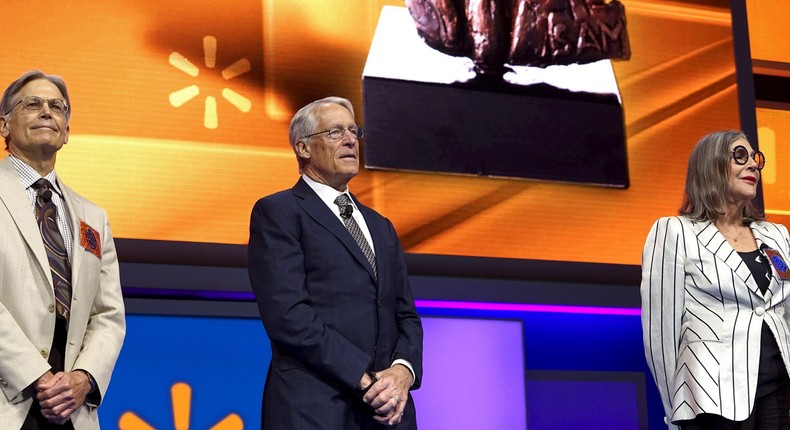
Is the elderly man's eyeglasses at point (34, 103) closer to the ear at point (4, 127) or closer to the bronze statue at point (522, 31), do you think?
the ear at point (4, 127)

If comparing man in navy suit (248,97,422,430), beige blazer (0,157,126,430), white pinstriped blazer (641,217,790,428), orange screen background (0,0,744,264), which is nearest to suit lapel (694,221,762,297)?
white pinstriped blazer (641,217,790,428)

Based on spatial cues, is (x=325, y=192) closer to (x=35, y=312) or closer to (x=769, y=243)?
(x=35, y=312)

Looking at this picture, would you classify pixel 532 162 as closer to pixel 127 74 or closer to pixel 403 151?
pixel 403 151

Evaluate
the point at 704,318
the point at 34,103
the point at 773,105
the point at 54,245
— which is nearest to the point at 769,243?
the point at 704,318

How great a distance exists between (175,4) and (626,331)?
2298mm

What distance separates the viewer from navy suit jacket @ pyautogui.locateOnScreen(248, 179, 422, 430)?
2.77 meters

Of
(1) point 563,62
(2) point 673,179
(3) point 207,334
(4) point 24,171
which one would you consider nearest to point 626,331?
(2) point 673,179

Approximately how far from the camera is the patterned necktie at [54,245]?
2.79 meters

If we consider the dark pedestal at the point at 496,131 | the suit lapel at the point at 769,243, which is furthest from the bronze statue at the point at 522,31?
the suit lapel at the point at 769,243

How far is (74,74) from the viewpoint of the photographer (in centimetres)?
401

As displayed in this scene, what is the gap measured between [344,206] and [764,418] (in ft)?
4.02

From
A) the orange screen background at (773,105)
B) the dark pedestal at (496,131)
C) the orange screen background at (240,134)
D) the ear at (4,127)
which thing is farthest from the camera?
the orange screen background at (773,105)

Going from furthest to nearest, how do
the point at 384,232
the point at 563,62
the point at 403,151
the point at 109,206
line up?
the point at 563,62 → the point at 403,151 → the point at 109,206 → the point at 384,232

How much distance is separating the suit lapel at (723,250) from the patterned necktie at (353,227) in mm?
892
